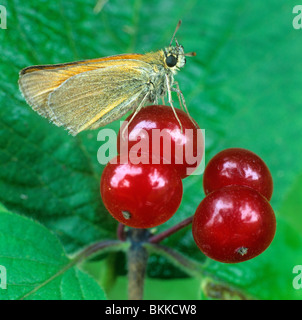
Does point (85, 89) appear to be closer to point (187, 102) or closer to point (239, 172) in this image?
point (187, 102)

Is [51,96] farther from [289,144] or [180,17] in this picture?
[289,144]

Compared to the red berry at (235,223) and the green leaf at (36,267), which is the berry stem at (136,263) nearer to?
the green leaf at (36,267)

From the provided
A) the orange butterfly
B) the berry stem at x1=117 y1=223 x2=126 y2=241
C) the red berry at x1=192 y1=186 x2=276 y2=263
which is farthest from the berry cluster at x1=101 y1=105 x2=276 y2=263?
the berry stem at x1=117 y1=223 x2=126 y2=241

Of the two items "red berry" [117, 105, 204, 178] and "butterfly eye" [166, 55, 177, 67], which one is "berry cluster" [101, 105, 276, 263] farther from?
"butterfly eye" [166, 55, 177, 67]

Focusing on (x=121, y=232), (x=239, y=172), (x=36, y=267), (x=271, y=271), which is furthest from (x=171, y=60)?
(x=271, y=271)

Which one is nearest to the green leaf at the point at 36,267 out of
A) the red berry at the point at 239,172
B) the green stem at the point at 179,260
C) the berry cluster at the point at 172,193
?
the green stem at the point at 179,260
